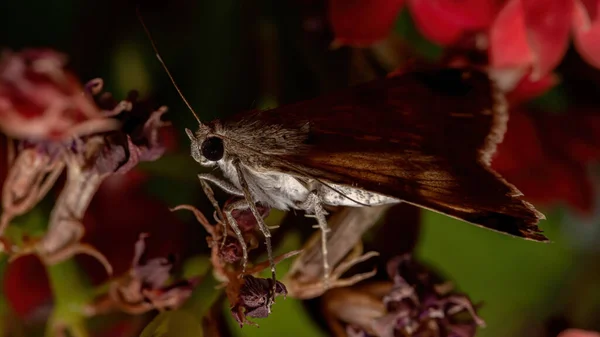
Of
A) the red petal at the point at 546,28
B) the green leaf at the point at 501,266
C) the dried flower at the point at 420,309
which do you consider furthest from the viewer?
the green leaf at the point at 501,266

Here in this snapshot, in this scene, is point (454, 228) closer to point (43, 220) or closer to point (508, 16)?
point (508, 16)

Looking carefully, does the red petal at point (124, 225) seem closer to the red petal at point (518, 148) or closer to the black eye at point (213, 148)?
the black eye at point (213, 148)

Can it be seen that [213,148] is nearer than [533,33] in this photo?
Yes

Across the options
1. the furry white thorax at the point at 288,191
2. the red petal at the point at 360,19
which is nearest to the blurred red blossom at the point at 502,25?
the red petal at the point at 360,19

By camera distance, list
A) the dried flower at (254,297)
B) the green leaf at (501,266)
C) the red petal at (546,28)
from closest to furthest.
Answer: the dried flower at (254,297)
the red petal at (546,28)
the green leaf at (501,266)

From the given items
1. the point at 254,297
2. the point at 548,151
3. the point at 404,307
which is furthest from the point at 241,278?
the point at 548,151

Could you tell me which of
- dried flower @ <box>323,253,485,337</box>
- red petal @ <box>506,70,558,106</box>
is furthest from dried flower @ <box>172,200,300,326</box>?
red petal @ <box>506,70,558,106</box>

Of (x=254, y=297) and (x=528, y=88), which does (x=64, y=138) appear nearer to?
(x=254, y=297)

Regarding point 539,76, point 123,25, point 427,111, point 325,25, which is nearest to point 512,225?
point 427,111
